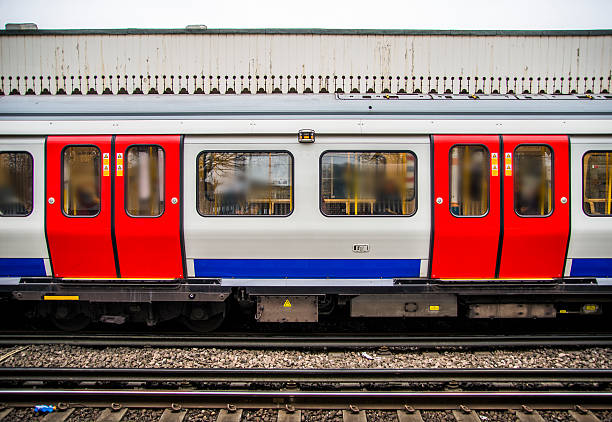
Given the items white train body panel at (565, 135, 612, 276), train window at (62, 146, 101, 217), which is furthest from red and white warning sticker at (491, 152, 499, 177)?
train window at (62, 146, 101, 217)

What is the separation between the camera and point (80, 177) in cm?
564

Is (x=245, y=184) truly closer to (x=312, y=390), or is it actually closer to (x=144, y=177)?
(x=144, y=177)

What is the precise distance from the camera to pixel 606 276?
5.70 metres

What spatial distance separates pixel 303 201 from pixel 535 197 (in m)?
3.13

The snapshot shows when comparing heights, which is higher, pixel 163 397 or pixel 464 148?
pixel 464 148

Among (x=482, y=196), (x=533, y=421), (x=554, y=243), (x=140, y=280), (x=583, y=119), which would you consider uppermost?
(x=583, y=119)

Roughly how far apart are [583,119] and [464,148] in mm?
1649

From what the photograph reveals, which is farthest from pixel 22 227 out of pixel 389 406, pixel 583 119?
pixel 583 119

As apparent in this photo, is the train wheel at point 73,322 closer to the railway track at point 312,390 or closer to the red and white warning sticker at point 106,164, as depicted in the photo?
the railway track at point 312,390

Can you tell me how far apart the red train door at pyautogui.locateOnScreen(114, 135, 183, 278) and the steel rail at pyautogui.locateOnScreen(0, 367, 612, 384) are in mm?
1437

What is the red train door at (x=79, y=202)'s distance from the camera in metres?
5.59

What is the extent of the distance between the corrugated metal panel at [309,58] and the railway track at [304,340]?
4845mm

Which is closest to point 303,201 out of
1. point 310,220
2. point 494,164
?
point 310,220

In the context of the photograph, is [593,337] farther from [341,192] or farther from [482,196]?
[341,192]
